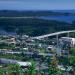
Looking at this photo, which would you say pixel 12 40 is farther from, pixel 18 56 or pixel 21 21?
pixel 21 21

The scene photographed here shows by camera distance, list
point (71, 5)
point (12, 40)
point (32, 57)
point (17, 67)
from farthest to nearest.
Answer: point (71, 5) < point (12, 40) < point (32, 57) < point (17, 67)

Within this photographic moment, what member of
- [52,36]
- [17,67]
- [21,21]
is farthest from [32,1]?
[17,67]

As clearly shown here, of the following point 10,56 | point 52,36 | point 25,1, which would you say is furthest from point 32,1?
point 10,56

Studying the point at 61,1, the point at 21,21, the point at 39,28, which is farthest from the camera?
the point at 61,1

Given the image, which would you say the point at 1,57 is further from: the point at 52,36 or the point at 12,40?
the point at 52,36

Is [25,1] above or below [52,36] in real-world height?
above

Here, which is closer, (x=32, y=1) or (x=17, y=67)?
(x=17, y=67)
